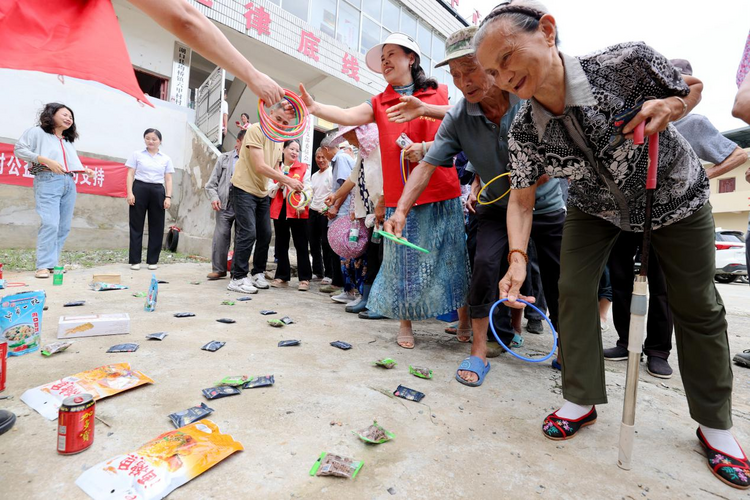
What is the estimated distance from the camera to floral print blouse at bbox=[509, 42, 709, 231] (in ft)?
3.95

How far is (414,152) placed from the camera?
2396 millimetres

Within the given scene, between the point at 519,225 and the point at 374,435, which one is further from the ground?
the point at 519,225

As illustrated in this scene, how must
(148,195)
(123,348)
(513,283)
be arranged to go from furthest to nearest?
(148,195) → (123,348) → (513,283)

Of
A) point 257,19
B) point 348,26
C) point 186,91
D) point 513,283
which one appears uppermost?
point 348,26

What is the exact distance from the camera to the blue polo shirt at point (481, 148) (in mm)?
2123

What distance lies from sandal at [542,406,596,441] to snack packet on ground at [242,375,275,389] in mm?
1142

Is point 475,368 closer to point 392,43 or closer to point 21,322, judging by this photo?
point 392,43

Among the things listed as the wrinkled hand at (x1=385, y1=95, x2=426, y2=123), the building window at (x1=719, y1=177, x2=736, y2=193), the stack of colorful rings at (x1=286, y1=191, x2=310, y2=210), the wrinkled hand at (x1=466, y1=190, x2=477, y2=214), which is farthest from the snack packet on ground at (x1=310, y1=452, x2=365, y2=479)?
the building window at (x1=719, y1=177, x2=736, y2=193)

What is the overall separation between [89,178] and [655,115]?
8944mm

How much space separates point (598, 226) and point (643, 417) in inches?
33.6

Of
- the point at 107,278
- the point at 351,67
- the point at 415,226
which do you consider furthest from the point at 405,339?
the point at 351,67

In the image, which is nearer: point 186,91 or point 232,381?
point 232,381

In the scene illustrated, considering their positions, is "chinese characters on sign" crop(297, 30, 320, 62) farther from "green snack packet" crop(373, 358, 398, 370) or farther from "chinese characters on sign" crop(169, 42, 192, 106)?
"green snack packet" crop(373, 358, 398, 370)

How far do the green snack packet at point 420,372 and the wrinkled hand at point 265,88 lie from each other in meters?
1.58
